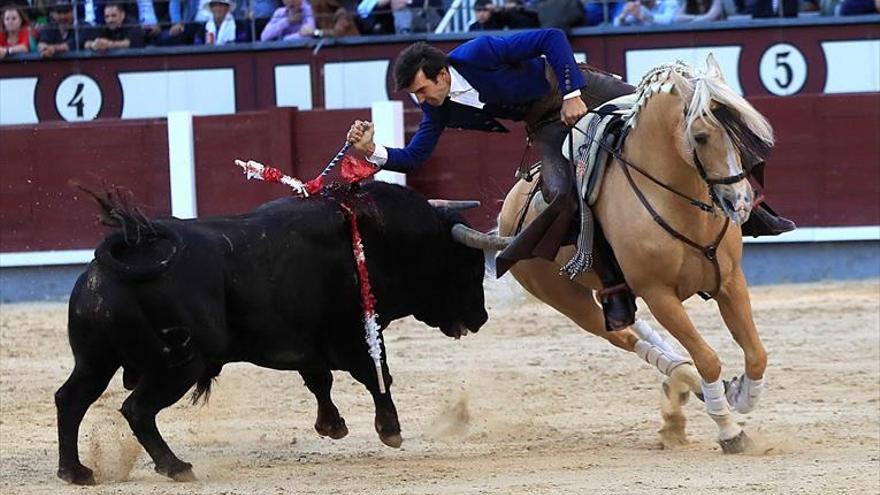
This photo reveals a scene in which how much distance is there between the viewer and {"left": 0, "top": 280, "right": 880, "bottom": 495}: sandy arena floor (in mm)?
6148

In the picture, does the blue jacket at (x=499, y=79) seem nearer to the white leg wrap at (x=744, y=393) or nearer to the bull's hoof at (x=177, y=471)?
the white leg wrap at (x=744, y=393)

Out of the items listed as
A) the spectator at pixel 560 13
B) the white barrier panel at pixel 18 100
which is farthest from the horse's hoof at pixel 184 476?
the white barrier panel at pixel 18 100

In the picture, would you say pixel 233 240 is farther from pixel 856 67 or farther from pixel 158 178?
pixel 856 67

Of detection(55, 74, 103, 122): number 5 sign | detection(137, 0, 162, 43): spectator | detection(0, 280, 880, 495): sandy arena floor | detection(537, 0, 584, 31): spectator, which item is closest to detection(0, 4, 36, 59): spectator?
detection(55, 74, 103, 122): number 5 sign

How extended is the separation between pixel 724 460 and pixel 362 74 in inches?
308

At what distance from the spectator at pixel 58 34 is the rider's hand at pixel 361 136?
24.7ft

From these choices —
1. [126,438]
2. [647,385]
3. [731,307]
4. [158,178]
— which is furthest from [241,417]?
[158,178]

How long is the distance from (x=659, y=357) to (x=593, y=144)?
0.95 metres

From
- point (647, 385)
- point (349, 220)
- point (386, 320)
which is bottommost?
point (647, 385)

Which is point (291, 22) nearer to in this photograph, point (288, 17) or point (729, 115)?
point (288, 17)

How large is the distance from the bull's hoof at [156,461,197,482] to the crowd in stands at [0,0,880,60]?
7169 mm

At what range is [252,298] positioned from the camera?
21.3ft

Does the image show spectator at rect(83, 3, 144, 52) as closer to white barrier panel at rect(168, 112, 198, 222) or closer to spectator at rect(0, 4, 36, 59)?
spectator at rect(0, 4, 36, 59)

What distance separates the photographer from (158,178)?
13.2 meters
